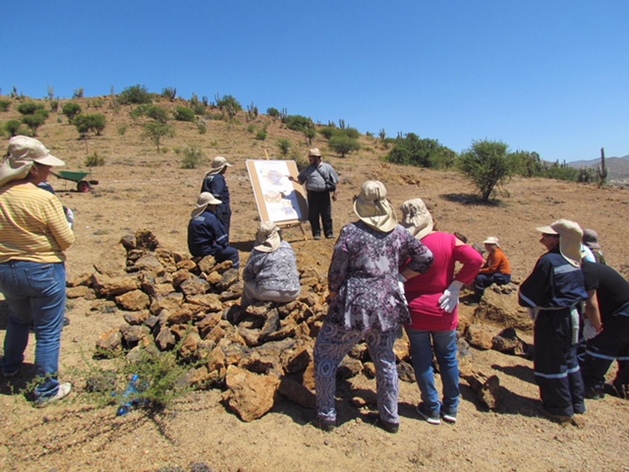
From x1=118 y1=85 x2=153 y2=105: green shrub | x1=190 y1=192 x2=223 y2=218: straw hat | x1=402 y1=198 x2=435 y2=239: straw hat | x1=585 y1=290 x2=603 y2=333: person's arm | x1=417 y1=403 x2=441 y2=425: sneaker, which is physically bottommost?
x1=417 y1=403 x2=441 y2=425: sneaker

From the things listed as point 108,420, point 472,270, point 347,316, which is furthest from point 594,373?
point 108,420

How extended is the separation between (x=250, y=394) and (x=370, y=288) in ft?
4.04

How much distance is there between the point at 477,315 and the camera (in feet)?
18.5

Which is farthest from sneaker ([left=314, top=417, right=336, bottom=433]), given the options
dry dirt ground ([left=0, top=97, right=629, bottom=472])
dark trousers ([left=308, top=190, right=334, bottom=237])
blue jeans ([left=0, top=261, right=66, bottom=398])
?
dark trousers ([left=308, top=190, right=334, bottom=237])

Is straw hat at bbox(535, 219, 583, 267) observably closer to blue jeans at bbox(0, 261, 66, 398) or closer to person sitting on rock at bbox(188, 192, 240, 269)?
blue jeans at bbox(0, 261, 66, 398)

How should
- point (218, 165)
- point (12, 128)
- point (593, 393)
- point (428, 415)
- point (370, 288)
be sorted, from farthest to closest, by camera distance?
point (12, 128)
point (218, 165)
point (593, 393)
point (428, 415)
point (370, 288)

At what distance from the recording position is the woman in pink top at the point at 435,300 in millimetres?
2938

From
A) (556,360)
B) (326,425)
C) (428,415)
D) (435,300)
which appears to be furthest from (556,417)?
(326,425)

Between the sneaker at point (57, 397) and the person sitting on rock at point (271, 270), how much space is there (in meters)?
1.76

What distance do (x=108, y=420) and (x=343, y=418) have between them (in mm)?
1654

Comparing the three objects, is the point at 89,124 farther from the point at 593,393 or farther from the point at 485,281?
the point at 593,393

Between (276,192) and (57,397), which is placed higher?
(276,192)

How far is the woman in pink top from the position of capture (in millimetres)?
2938

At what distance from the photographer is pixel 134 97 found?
39750 millimetres
